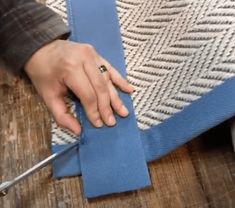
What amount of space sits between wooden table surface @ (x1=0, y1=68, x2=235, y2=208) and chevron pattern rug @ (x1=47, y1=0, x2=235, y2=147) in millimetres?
49

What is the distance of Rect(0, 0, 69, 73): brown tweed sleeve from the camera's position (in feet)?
1.79

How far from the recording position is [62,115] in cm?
55

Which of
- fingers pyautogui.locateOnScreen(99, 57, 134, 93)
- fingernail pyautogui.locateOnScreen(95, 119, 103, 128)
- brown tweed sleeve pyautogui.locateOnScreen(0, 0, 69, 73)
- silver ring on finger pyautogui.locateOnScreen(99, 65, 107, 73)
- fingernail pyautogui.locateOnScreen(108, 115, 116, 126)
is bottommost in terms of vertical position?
fingernail pyautogui.locateOnScreen(95, 119, 103, 128)

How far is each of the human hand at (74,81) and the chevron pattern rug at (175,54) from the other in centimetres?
2

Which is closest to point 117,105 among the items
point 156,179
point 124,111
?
point 124,111

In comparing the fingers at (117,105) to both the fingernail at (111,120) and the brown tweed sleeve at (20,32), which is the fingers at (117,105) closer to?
the fingernail at (111,120)

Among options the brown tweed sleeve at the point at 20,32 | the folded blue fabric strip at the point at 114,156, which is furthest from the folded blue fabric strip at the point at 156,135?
the brown tweed sleeve at the point at 20,32

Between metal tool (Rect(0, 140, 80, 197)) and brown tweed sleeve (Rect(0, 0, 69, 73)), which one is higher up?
brown tweed sleeve (Rect(0, 0, 69, 73))

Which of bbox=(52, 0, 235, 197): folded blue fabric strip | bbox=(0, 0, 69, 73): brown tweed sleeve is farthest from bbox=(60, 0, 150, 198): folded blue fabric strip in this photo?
bbox=(0, 0, 69, 73): brown tweed sleeve

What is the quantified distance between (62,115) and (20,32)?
0.43ft

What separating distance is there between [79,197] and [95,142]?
0.08m

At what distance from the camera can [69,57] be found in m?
0.54

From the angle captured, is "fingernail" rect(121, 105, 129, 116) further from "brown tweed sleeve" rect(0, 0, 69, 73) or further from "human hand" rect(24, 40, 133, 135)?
"brown tweed sleeve" rect(0, 0, 69, 73)

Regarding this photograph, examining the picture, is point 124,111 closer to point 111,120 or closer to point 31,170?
point 111,120
